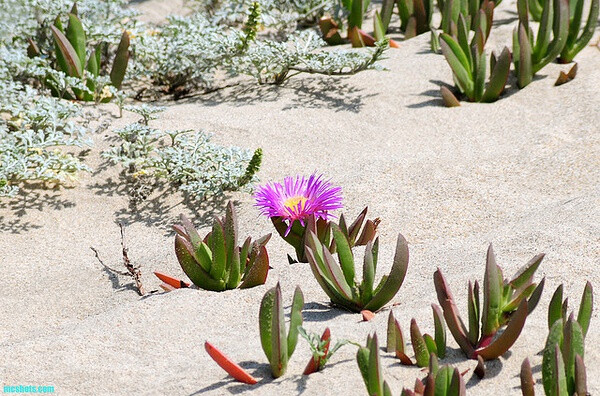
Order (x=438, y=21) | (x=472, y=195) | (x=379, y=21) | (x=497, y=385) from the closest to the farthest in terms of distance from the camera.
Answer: (x=497, y=385) < (x=472, y=195) < (x=379, y=21) < (x=438, y=21)

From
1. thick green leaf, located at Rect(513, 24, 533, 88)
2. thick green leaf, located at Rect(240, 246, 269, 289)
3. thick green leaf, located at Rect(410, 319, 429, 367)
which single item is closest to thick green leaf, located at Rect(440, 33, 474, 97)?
thick green leaf, located at Rect(513, 24, 533, 88)

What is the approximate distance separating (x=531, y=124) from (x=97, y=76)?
226 centimetres

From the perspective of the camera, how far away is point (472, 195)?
3.44 meters

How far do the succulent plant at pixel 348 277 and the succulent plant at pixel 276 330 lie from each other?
0.30 meters

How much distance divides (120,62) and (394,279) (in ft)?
8.31

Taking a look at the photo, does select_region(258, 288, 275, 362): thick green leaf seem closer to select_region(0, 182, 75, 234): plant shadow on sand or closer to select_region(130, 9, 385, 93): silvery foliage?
select_region(0, 182, 75, 234): plant shadow on sand

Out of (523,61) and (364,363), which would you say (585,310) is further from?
(523,61)

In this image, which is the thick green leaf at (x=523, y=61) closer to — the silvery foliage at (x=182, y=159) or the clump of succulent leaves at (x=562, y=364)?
the silvery foliage at (x=182, y=159)

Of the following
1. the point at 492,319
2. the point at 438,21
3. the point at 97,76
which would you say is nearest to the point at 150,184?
the point at 97,76

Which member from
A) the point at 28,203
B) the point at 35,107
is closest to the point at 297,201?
the point at 28,203

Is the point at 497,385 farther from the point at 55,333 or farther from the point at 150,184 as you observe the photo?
the point at 150,184

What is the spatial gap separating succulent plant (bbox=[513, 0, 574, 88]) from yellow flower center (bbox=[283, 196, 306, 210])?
1.95m

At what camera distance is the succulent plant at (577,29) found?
431 cm

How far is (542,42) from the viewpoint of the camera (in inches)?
167
